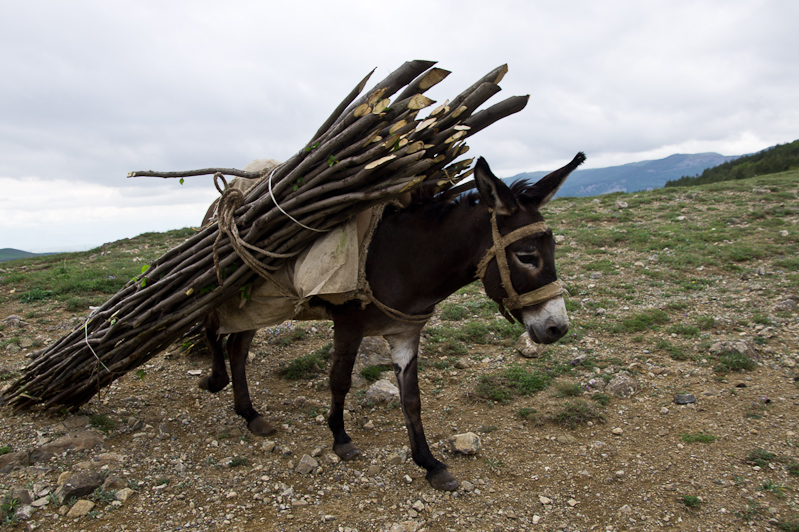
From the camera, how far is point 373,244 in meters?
3.45

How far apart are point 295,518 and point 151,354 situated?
1.93 meters

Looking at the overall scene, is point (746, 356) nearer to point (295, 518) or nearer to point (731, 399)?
Result: point (731, 399)

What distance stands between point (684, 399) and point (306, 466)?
363 centimetres

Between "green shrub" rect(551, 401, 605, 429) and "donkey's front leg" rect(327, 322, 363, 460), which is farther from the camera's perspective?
"green shrub" rect(551, 401, 605, 429)

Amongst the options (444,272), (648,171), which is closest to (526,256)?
(444,272)

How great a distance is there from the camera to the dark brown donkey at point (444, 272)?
306 centimetres

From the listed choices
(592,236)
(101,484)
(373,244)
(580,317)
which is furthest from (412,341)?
(592,236)

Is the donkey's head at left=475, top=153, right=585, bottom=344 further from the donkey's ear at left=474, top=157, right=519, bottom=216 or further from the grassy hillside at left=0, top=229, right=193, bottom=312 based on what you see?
the grassy hillside at left=0, top=229, right=193, bottom=312

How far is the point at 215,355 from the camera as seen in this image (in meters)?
4.69

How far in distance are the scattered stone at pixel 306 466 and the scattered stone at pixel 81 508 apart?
1391 millimetres

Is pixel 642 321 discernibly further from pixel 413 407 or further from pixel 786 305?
pixel 413 407

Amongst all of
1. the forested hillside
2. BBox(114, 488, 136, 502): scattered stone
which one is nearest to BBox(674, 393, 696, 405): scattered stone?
BBox(114, 488, 136, 502): scattered stone

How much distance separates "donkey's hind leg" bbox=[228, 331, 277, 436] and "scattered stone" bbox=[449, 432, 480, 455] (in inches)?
66.7

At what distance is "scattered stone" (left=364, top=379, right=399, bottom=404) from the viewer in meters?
4.76
